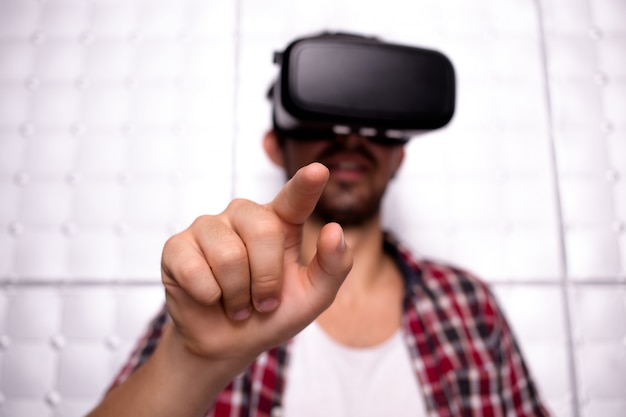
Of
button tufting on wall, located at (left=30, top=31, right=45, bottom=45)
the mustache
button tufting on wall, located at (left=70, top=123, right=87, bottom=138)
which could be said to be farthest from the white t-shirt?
button tufting on wall, located at (left=30, top=31, right=45, bottom=45)

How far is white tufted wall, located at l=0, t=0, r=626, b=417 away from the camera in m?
1.27

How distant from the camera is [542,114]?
1.39 meters

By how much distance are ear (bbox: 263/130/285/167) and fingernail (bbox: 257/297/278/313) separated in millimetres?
763

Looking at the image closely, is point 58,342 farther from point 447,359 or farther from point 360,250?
point 447,359

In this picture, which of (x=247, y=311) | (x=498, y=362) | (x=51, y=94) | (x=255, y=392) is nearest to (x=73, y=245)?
(x=51, y=94)

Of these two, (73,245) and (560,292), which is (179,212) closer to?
(73,245)

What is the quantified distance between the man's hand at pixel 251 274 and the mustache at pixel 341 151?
59 cm

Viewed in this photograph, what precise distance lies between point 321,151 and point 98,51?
2.75 feet

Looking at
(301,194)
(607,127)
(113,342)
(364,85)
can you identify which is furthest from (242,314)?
(607,127)

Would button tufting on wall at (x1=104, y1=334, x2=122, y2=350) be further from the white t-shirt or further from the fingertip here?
the fingertip

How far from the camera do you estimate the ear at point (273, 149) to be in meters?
1.24

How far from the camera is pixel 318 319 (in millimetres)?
1088

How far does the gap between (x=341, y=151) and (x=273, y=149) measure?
0.75ft

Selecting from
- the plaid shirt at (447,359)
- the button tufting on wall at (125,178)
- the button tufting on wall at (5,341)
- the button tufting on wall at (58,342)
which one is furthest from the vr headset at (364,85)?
the button tufting on wall at (5,341)
